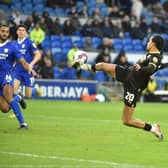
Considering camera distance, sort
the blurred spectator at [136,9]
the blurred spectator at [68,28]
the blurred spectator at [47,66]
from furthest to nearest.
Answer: the blurred spectator at [136,9]
the blurred spectator at [68,28]
the blurred spectator at [47,66]

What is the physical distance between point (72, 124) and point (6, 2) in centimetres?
1591

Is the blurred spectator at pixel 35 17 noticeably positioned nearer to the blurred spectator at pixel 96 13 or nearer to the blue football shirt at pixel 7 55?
the blurred spectator at pixel 96 13

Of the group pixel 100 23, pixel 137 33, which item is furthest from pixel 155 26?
pixel 100 23

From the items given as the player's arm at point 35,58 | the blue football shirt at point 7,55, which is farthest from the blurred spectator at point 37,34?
the blue football shirt at point 7,55

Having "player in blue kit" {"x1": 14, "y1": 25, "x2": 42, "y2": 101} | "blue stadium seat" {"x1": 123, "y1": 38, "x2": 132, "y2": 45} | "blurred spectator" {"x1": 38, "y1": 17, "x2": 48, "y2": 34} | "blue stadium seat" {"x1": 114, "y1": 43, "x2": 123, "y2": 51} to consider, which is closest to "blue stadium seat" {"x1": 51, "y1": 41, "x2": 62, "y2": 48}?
"blurred spectator" {"x1": 38, "y1": 17, "x2": 48, "y2": 34}

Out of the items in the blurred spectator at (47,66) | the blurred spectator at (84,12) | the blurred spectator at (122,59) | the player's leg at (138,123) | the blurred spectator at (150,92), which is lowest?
the blurred spectator at (150,92)

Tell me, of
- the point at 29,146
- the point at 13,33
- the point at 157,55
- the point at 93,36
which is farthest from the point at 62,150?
the point at 93,36

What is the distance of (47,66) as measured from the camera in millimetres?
27688

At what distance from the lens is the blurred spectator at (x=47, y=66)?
27.7 m

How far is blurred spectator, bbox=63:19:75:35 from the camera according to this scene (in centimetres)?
3003

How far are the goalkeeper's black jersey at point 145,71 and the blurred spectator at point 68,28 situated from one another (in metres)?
17.3

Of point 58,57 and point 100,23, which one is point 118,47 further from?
point 58,57

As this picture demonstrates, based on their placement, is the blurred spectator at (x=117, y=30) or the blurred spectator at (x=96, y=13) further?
the blurred spectator at (x=117, y=30)

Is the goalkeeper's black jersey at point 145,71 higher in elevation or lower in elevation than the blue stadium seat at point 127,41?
higher
